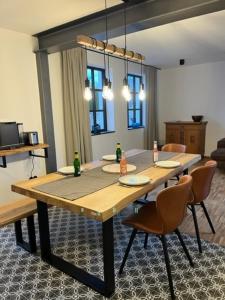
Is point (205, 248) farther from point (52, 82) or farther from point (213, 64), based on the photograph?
point (213, 64)

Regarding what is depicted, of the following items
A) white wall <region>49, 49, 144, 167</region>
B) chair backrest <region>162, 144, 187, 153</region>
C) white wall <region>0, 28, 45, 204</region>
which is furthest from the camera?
white wall <region>49, 49, 144, 167</region>

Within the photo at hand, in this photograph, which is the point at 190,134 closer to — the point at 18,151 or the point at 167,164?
the point at 167,164

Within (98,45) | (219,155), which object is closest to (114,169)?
(98,45)

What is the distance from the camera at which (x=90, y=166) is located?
8.46 ft

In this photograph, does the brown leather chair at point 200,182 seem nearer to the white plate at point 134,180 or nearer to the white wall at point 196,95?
the white plate at point 134,180

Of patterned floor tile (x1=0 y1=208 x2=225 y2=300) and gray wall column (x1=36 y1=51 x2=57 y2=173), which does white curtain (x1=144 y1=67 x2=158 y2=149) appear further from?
patterned floor tile (x1=0 y1=208 x2=225 y2=300)

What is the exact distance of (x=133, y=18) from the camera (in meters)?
2.52

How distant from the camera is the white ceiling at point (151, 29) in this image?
2498 millimetres

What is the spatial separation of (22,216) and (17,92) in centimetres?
190

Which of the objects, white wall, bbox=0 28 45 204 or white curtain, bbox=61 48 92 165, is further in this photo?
white curtain, bbox=61 48 92 165

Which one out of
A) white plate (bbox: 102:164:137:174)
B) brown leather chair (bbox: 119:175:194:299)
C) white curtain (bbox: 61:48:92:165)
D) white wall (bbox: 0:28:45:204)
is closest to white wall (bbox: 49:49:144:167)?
white curtain (bbox: 61:48:92:165)

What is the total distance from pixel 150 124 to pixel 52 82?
334 centimetres

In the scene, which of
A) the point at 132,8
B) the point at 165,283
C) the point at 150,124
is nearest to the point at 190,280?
the point at 165,283

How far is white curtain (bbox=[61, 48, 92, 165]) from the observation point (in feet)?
12.8
